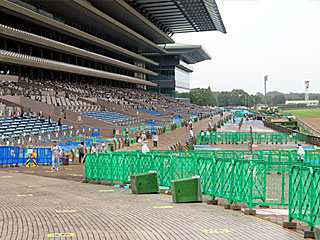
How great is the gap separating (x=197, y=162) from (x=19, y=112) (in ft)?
100

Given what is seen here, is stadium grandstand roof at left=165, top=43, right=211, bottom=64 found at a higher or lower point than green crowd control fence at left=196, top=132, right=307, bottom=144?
higher

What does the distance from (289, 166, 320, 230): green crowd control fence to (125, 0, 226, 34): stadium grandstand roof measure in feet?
232

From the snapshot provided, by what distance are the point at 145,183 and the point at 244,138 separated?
2958cm

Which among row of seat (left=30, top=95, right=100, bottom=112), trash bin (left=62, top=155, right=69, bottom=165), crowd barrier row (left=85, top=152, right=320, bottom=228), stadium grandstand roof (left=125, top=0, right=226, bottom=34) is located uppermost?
stadium grandstand roof (left=125, top=0, right=226, bottom=34)

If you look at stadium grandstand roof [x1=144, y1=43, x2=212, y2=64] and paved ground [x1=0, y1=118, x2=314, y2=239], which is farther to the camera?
stadium grandstand roof [x1=144, y1=43, x2=212, y2=64]

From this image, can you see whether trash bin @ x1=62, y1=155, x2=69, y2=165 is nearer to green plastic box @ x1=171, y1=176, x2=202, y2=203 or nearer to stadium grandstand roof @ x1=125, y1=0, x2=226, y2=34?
green plastic box @ x1=171, y1=176, x2=202, y2=203

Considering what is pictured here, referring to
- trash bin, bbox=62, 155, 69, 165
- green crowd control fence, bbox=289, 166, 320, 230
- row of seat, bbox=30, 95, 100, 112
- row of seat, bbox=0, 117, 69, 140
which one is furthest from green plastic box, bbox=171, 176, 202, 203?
row of seat, bbox=30, 95, 100, 112

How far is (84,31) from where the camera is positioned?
76875mm

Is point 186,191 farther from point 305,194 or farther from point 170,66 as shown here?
point 170,66

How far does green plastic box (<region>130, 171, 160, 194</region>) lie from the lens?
1455 cm

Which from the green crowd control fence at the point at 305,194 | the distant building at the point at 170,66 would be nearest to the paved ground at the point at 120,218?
the green crowd control fence at the point at 305,194

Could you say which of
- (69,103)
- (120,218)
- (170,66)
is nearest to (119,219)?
(120,218)

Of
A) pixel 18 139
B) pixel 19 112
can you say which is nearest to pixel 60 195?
pixel 18 139

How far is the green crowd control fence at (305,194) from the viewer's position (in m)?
8.21
